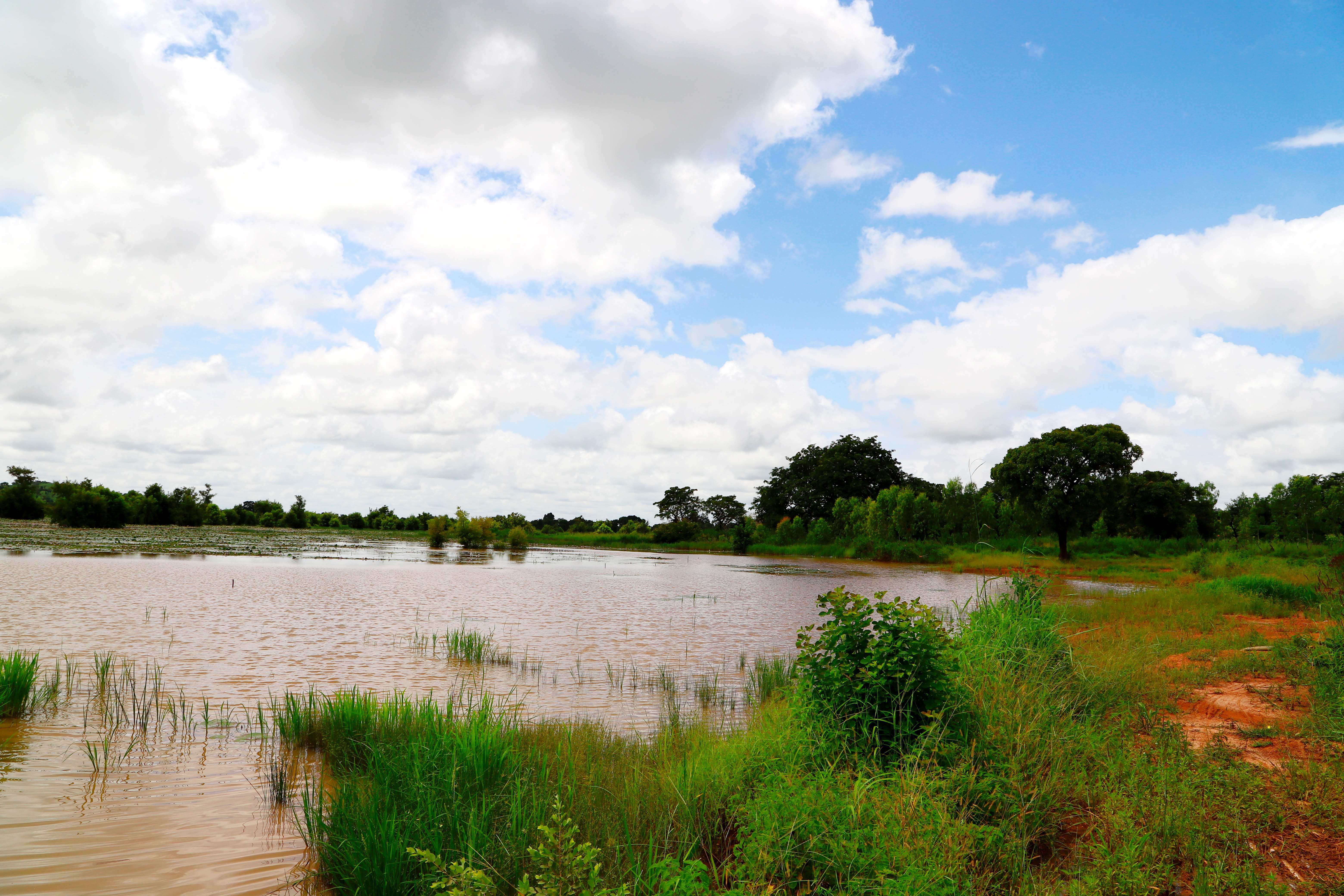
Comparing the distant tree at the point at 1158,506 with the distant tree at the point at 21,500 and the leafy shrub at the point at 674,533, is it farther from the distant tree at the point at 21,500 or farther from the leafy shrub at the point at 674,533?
the distant tree at the point at 21,500

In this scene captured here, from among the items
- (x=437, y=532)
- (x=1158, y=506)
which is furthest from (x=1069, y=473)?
(x=437, y=532)

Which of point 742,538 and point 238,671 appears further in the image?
point 742,538

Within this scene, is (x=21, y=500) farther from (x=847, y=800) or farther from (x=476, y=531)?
(x=847, y=800)

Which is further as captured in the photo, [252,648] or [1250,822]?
[252,648]

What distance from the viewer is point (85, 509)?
53656mm

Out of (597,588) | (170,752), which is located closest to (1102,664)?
(170,752)

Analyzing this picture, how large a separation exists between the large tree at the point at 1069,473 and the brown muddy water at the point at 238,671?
40.9ft

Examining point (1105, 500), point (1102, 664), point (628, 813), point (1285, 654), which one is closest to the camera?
point (628, 813)

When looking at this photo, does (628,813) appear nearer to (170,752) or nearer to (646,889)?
(646,889)

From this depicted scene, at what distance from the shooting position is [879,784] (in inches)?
171

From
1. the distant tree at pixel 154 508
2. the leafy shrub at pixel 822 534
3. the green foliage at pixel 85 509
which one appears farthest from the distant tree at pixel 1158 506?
the distant tree at pixel 154 508

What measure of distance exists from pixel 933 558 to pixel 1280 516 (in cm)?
1842

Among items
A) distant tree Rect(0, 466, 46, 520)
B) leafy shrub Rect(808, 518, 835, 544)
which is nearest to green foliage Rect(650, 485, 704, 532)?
leafy shrub Rect(808, 518, 835, 544)

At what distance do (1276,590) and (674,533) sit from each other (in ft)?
215
